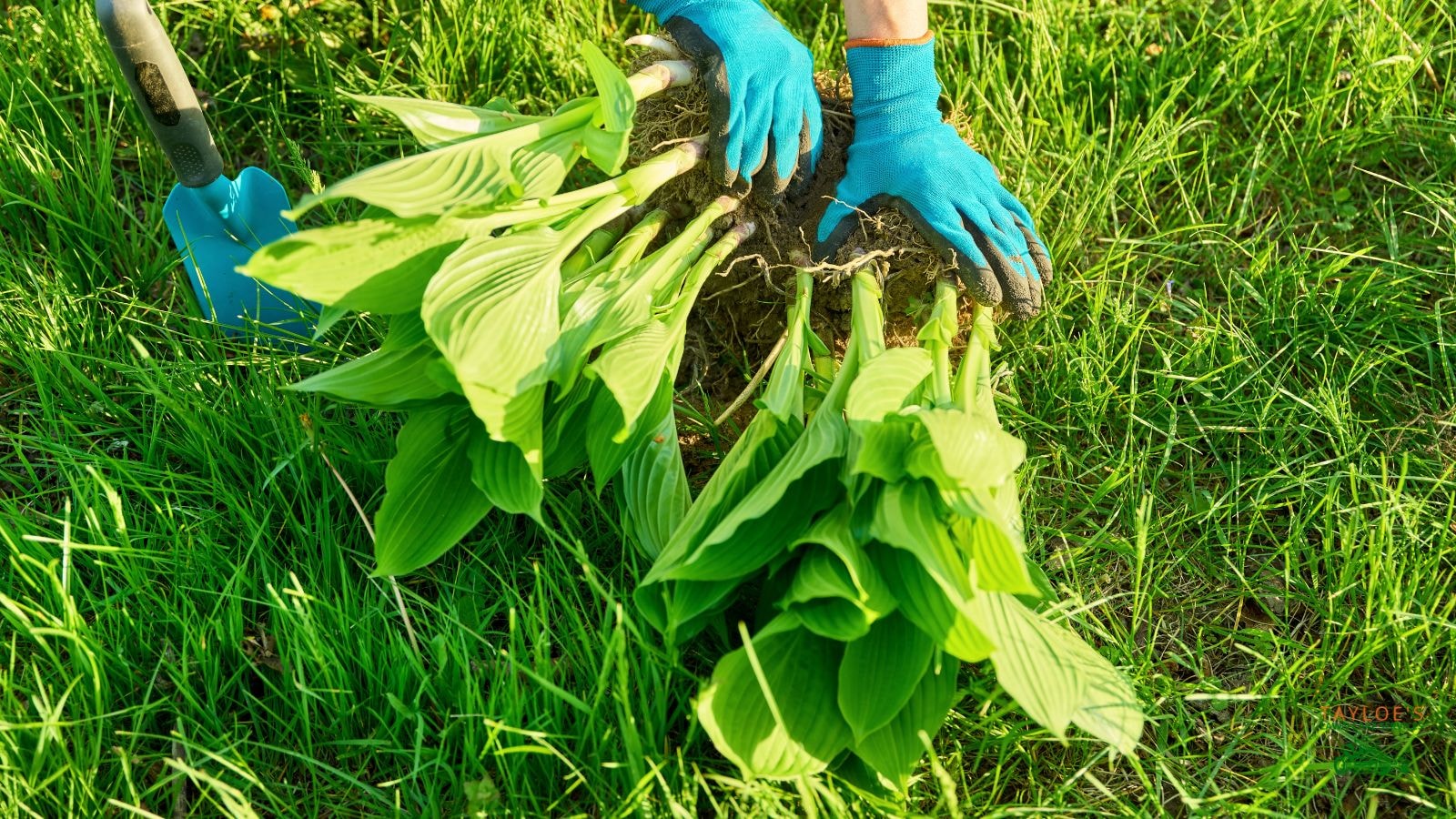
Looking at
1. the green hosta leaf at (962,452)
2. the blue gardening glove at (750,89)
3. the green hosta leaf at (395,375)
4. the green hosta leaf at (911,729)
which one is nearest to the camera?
the green hosta leaf at (962,452)

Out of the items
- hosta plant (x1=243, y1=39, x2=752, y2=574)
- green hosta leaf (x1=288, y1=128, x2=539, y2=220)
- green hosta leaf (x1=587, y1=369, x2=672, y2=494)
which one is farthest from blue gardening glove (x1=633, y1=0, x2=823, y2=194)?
green hosta leaf (x1=587, y1=369, x2=672, y2=494)

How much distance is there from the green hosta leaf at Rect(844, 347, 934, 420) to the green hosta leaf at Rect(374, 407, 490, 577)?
20.0 inches

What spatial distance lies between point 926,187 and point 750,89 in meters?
0.31

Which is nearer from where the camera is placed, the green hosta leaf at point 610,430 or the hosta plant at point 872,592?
the hosta plant at point 872,592

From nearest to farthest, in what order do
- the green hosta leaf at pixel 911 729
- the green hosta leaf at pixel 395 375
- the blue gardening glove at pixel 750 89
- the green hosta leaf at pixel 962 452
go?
the green hosta leaf at pixel 962 452, the green hosta leaf at pixel 911 729, the green hosta leaf at pixel 395 375, the blue gardening glove at pixel 750 89

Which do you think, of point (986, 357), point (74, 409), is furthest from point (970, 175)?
point (74, 409)

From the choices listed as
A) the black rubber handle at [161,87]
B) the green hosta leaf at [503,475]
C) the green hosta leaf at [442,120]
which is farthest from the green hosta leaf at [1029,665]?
the black rubber handle at [161,87]

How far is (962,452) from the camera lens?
1155mm

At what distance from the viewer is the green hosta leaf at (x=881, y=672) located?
48.3 inches

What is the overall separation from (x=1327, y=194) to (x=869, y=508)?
1414 mm

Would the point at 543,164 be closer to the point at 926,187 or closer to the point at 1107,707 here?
the point at 926,187

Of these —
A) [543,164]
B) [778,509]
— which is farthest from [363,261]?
[778,509]

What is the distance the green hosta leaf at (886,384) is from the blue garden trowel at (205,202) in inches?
37.8

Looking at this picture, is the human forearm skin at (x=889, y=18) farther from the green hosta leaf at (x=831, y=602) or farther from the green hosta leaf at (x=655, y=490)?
the green hosta leaf at (x=831, y=602)
